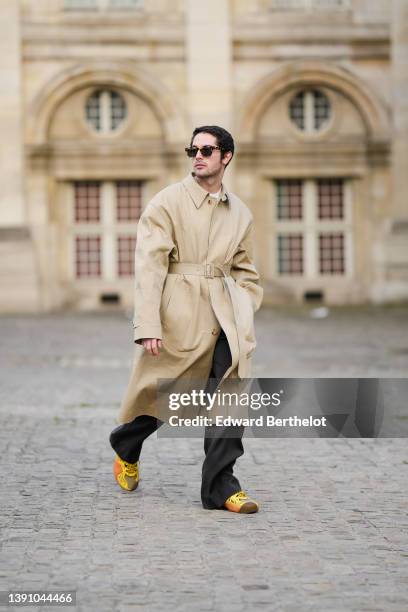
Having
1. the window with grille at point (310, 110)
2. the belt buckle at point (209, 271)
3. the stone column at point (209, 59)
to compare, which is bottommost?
the belt buckle at point (209, 271)

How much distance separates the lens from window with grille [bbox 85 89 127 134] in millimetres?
28641

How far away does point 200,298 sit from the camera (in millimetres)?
7094

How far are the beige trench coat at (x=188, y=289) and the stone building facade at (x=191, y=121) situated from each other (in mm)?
20958

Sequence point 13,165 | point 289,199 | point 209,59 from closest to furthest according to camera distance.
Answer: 1. point 13,165
2. point 209,59
3. point 289,199

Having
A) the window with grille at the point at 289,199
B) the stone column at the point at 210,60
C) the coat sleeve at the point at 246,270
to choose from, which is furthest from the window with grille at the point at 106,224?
the coat sleeve at the point at 246,270

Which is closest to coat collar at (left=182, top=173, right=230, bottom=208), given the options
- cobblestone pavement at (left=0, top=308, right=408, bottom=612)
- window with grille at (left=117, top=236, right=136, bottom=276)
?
cobblestone pavement at (left=0, top=308, right=408, bottom=612)

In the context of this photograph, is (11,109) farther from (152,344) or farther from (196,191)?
(152,344)

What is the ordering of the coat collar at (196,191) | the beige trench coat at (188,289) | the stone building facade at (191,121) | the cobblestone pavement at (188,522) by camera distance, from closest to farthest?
the cobblestone pavement at (188,522), the beige trench coat at (188,289), the coat collar at (196,191), the stone building facade at (191,121)

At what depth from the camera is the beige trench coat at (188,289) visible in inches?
276

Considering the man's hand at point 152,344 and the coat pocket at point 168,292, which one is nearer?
the man's hand at point 152,344

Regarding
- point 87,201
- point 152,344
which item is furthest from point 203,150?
point 87,201

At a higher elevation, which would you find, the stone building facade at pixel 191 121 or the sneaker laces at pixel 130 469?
the stone building facade at pixel 191 121

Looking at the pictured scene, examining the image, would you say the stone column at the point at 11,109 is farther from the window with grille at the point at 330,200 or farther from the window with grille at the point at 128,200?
the window with grille at the point at 330,200

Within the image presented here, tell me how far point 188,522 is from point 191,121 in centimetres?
Answer: 2199
